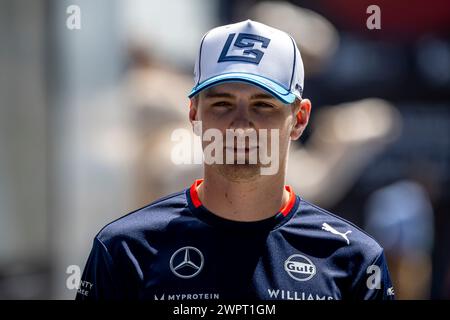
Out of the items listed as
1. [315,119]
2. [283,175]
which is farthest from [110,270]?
[315,119]

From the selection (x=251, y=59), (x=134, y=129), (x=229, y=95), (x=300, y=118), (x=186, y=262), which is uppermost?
(x=251, y=59)

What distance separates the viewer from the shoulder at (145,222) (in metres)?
3.12

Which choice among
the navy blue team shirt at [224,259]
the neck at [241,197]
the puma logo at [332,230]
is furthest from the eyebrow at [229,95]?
the puma logo at [332,230]

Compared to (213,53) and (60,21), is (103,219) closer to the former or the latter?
(60,21)

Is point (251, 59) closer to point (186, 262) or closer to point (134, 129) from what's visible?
point (186, 262)

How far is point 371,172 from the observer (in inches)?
279

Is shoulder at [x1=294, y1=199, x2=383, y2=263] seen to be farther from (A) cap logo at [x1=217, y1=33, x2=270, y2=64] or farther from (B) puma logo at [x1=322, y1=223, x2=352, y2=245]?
(A) cap logo at [x1=217, y1=33, x2=270, y2=64]

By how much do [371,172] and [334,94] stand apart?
2.00 feet

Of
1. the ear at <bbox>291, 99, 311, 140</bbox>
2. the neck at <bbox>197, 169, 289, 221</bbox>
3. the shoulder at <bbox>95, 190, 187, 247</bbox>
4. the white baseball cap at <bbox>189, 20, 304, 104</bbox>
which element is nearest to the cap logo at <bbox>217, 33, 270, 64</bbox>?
the white baseball cap at <bbox>189, 20, 304, 104</bbox>

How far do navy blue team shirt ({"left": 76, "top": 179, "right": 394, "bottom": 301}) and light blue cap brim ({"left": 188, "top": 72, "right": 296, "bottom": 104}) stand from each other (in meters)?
0.36

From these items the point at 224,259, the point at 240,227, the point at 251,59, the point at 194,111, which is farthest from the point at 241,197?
the point at 251,59

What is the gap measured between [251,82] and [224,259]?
541 millimetres

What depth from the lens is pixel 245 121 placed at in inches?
119

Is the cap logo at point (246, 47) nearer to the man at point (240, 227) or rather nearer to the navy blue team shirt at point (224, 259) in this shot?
the man at point (240, 227)
